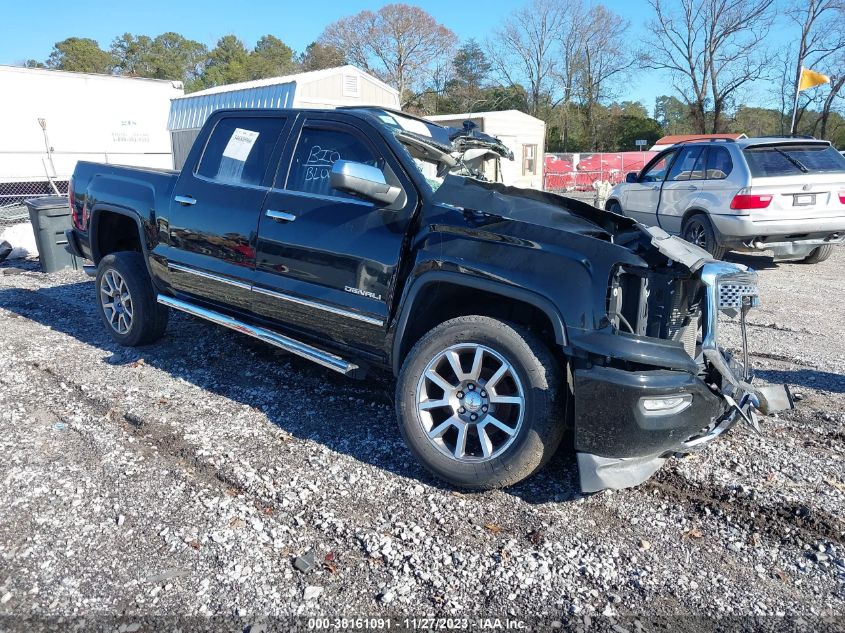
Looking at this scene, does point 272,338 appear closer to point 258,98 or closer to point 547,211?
point 547,211

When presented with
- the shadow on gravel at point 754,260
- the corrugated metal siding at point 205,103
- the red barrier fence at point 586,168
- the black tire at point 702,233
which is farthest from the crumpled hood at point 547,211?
the red barrier fence at point 586,168

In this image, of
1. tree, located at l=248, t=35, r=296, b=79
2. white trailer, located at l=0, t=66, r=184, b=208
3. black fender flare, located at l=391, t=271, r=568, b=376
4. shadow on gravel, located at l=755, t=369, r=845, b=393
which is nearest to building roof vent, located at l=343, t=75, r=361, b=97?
white trailer, located at l=0, t=66, r=184, b=208

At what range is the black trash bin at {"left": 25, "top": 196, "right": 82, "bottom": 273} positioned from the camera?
359 inches

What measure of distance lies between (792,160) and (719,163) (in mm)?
835

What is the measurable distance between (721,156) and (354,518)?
299 inches

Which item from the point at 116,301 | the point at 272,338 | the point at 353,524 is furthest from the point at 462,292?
the point at 116,301

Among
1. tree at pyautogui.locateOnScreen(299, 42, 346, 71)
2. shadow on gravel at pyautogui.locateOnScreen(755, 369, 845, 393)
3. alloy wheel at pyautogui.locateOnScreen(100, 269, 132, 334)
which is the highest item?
tree at pyautogui.locateOnScreen(299, 42, 346, 71)

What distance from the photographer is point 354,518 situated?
3055 mm

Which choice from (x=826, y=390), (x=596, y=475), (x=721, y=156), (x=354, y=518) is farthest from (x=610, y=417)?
(x=721, y=156)

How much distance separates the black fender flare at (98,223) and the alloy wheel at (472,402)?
2962 millimetres

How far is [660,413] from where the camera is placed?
9.38 feet

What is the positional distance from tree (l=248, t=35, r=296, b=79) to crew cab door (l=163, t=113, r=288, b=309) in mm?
61439

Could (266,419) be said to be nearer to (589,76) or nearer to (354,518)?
(354,518)

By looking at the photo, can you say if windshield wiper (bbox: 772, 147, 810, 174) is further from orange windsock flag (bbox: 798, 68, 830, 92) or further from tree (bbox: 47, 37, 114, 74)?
tree (bbox: 47, 37, 114, 74)
